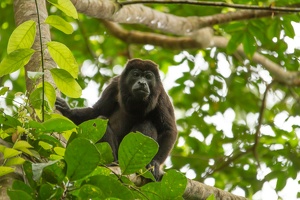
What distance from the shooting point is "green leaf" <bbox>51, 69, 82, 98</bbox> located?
2.68m

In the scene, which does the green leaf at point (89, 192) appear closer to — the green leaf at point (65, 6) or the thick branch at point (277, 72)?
Answer: the green leaf at point (65, 6)

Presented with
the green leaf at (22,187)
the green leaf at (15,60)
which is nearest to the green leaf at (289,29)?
the green leaf at (15,60)

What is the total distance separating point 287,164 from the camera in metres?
6.40

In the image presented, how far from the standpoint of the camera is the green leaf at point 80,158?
211 centimetres

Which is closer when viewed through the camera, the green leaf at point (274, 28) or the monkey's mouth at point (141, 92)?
the monkey's mouth at point (141, 92)

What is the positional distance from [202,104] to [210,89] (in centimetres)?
28

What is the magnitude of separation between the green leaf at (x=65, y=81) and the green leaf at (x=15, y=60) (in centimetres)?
17

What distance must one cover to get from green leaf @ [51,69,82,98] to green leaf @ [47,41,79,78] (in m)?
0.07

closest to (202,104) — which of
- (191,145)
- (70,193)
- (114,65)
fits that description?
(191,145)

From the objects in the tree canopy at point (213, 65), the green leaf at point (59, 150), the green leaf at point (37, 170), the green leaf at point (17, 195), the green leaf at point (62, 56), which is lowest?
the tree canopy at point (213, 65)

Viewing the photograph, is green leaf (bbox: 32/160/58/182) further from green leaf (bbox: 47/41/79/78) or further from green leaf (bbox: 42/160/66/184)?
green leaf (bbox: 47/41/79/78)

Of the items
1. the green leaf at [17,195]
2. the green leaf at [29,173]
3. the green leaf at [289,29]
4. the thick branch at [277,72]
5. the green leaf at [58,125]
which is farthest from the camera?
the thick branch at [277,72]

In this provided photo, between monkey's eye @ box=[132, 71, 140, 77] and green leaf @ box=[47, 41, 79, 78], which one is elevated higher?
green leaf @ box=[47, 41, 79, 78]

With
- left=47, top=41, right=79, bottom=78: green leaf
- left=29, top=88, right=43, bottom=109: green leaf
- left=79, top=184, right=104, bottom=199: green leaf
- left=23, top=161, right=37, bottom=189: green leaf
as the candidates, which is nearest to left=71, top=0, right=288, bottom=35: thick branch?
left=47, top=41, right=79, bottom=78: green leaf
